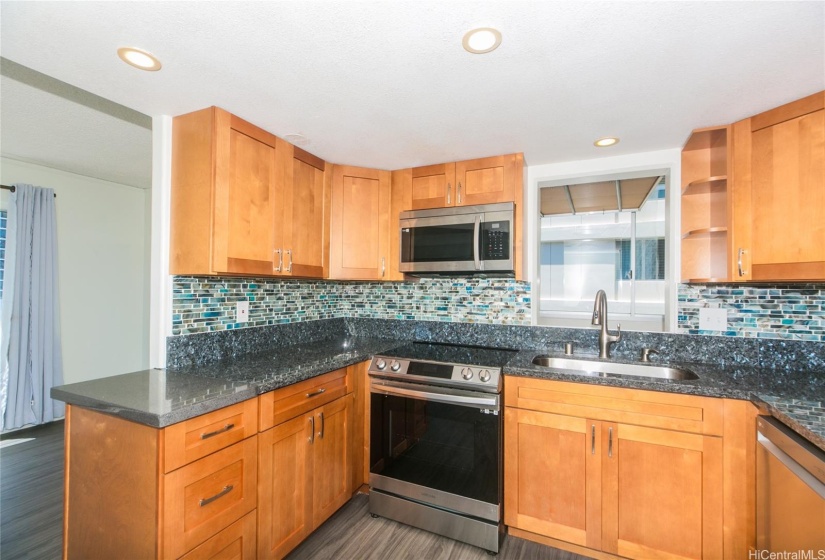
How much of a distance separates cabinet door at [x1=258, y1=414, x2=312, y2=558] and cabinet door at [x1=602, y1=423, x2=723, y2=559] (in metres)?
1.48

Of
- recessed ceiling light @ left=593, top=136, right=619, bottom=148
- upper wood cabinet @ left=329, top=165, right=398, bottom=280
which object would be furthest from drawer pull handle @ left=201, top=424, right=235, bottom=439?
recessed ceiling light @ left=593, top=136, right=619, bottom=148

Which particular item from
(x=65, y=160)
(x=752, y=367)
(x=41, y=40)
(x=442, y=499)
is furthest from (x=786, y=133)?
(x=65, y=160)

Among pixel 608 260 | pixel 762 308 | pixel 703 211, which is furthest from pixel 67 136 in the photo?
pixel 608 260

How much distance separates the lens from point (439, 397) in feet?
6.45

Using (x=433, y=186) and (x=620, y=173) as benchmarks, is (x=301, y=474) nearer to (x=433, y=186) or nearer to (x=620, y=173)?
(x=433, y=186)

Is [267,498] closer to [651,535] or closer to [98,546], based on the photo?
[98,546]

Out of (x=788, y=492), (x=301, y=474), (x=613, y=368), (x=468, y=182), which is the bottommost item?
(x=301, y=474)

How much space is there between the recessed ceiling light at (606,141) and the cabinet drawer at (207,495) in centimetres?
236

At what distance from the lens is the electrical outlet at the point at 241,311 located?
2203mm

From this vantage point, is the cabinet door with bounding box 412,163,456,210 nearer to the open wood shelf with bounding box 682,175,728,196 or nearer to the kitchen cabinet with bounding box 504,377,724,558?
the kitchen cabinet with bounding box 504,377,724,558

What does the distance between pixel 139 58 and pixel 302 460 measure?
73.0 inches

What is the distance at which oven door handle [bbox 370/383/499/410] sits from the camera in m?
1.86

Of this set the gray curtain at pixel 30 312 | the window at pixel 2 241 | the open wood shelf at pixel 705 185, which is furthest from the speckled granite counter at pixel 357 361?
the window at pixel 2 241

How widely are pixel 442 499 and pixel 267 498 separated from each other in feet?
2.98
